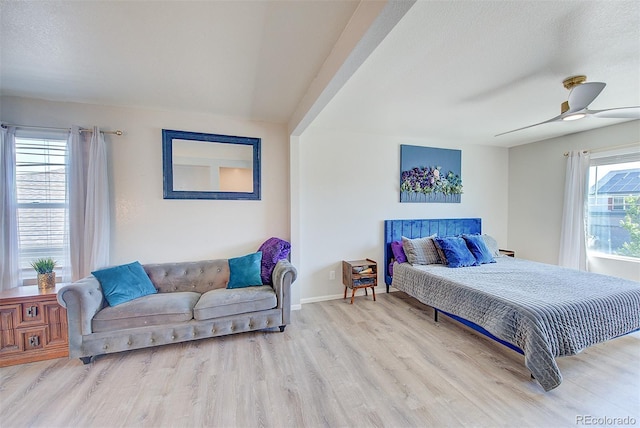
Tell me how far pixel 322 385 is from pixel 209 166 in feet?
8.83

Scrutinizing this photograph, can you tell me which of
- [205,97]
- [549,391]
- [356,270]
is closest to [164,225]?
[205,97]

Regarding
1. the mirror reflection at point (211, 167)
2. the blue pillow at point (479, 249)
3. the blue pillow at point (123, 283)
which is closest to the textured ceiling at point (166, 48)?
the mirror reflection at point (211, 167)

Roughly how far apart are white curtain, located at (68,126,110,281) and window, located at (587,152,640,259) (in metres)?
6.37

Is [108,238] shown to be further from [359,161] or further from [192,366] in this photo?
[359,161]

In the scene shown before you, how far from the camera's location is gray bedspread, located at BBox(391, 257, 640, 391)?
186 centimetres

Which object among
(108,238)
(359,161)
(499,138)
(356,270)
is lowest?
(356,270)

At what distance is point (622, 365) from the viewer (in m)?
2.11

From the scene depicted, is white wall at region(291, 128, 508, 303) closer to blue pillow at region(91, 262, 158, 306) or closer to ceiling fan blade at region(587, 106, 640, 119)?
blue pillow at region(91, 262, 158, 306)

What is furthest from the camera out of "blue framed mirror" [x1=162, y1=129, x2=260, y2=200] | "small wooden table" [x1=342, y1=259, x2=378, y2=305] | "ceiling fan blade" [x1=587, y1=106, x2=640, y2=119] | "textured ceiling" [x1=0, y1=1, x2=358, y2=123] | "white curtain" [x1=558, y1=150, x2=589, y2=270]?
"white curtain" [x1=558, y1=150, x2=589, y2=270]

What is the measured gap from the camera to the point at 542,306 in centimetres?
200

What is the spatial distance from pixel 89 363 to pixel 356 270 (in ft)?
9.41

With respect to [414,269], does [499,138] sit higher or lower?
higher

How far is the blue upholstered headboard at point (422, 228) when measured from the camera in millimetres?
3922

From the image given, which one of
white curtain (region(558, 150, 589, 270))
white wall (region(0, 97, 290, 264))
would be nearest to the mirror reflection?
white wall (region(0, 97, 290, 264))
